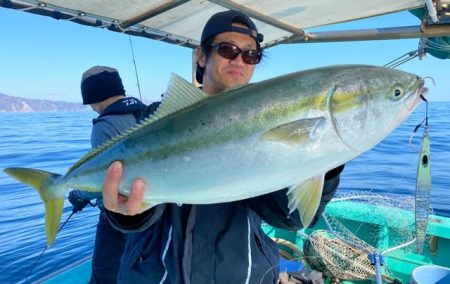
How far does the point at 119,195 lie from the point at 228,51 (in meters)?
1.19

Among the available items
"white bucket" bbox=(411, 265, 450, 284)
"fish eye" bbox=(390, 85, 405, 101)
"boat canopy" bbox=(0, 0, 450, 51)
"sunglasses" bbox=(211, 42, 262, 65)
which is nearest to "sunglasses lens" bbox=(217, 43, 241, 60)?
"sunglasses" bbox=(211, 42, 262, 65)

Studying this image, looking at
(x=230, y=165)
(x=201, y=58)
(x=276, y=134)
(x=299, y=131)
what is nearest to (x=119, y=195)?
(x=230, y=165)

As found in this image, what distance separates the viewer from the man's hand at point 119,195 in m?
1.84

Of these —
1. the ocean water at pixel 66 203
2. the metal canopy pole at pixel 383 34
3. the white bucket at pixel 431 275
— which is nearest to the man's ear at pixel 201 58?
the metal canopy pole at pixel 383 34

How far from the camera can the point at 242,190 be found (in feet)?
5.43

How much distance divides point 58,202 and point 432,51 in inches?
179

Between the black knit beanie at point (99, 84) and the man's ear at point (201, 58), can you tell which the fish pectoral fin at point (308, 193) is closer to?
the man's ear at point (201, 58)

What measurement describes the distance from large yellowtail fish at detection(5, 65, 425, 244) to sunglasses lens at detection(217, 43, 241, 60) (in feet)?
2.13

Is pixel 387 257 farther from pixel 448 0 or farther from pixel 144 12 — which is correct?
pixel 144 12

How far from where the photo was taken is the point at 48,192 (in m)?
2.19

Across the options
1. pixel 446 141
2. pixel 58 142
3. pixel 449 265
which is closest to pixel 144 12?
pixel 449 265

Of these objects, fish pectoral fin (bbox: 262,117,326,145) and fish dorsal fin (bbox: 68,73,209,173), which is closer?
fish pectoral fin (bbox: 262,117,326,145)

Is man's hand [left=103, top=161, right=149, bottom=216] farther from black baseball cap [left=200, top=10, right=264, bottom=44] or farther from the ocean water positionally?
the ocean water

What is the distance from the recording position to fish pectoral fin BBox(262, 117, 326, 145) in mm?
1579
